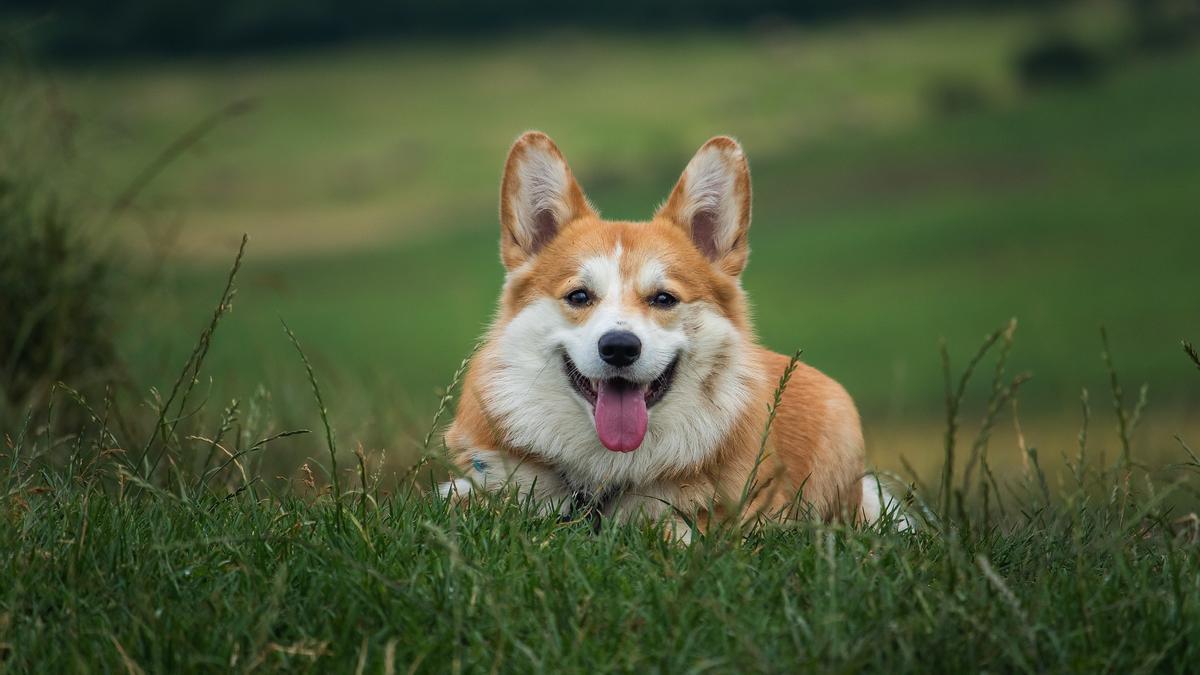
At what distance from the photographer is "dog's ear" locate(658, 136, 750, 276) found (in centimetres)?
441

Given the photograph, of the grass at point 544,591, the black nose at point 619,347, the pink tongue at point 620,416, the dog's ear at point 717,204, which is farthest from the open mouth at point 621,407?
the dog's ear at point 717,204

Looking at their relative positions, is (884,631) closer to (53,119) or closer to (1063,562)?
(1063,562)

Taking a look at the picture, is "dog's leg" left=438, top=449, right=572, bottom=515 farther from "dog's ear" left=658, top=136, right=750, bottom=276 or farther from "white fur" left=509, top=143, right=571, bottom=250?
"dog's ear" left=658, top=136, right=750, bottom=276

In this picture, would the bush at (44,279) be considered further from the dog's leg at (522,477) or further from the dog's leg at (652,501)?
the dog's leg at (652,501)

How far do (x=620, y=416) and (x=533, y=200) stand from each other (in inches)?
40.1

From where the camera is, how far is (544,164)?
177 inches

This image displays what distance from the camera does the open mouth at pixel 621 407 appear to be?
4016 mm

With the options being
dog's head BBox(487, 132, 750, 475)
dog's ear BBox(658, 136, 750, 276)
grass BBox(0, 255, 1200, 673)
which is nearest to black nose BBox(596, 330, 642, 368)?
dog's head BBox(487, 132, 750, 475)

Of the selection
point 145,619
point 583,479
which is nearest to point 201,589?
point 145,619

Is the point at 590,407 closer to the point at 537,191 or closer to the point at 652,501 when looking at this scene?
the point at 652,501

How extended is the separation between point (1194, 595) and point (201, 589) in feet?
8.25

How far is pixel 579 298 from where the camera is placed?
13.9 ft

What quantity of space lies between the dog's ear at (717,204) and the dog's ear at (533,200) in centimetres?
39

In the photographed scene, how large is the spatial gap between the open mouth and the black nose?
0.49ft
